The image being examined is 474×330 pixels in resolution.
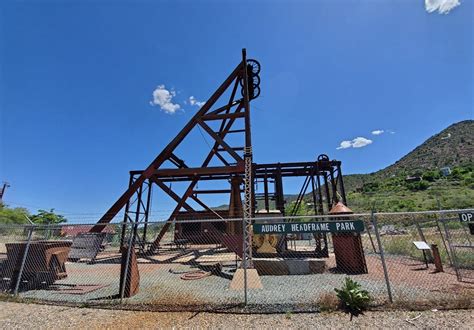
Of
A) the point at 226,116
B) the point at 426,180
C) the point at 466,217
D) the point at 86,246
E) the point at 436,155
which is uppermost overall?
the point at 436,155

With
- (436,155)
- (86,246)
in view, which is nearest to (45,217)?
(86,246)

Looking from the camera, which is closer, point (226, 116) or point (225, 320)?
point (225, 320)

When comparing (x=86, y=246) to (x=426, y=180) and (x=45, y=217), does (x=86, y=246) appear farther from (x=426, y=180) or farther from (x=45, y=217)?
(x=426, y=180)

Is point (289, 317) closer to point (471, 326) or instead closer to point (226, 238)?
point (471, 326)

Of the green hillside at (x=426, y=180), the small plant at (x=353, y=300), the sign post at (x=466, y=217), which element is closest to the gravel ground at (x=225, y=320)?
the small plant at (x=353, y=300)

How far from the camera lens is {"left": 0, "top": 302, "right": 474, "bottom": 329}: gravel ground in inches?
177

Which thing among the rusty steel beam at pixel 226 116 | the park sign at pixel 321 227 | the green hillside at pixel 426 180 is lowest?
the park sign at pixel 321 227

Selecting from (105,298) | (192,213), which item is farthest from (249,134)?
Answer: (105,298)

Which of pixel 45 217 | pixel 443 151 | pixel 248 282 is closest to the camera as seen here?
pixel 248 282

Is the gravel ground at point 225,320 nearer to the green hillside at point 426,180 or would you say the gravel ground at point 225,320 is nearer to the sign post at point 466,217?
the sign post at point 466,217

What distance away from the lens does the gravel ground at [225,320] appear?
451 cm

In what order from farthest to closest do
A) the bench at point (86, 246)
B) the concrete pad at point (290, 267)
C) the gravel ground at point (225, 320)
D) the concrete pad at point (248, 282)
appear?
the bench at point (86, 246) < the concrete pad at point (290, 267) < the concrete pad at point (248, 282) < the gravel ground at point (225, 320)

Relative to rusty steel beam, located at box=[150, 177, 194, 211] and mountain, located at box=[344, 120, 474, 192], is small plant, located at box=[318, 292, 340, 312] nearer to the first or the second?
rusty steel beam, located at box=[150, 177, 194, 211]

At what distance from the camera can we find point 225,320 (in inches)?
193
